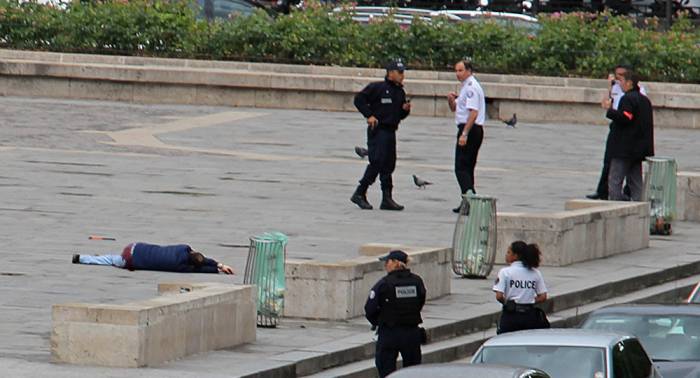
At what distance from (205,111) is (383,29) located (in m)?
5.30

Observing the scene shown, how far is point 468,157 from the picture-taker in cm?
2250

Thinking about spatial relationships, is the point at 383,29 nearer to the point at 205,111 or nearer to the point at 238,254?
the point at 205,111

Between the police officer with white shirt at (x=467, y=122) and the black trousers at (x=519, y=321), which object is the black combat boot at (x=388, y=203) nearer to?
the police officer with white shirt at (x=467, y=122)

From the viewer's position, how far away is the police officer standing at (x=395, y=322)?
13.1 meters

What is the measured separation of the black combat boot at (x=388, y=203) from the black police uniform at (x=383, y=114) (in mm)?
592

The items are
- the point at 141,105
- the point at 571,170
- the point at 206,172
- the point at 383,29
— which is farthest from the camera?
the point at 383,29

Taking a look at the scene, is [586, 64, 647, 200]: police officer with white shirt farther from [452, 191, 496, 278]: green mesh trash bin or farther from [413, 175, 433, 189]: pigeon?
[452, 191, 496, 278]: green mesh trash bin

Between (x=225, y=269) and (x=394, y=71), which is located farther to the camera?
(x=394, y=71)

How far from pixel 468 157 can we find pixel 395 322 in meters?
9.54

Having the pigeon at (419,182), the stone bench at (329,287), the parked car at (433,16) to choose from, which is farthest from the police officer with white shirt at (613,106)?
the parked car at (433,16)

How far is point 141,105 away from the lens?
117 ft

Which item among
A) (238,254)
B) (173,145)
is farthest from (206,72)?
(238,254)

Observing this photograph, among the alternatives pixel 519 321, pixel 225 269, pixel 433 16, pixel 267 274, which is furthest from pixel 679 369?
pixel 433 16

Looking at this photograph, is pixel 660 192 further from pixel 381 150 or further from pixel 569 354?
pixel 569 354
